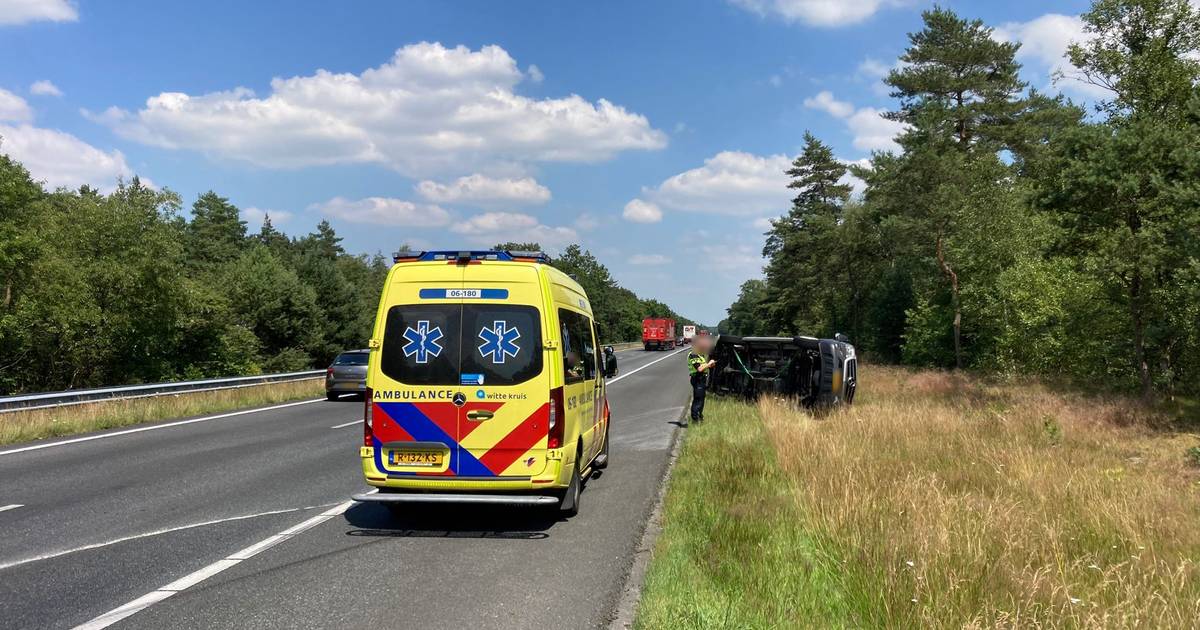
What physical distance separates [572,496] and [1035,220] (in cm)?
2730

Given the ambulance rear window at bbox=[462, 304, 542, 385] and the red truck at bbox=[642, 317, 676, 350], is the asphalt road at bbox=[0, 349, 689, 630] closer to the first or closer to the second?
the ambulance rear window at bbox=[462, 304, 542, 385]

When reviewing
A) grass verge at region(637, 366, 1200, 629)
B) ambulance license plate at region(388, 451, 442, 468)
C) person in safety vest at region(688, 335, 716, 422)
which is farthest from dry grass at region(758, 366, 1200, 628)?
ambulance license plate at region(388, 451, 442, 468)

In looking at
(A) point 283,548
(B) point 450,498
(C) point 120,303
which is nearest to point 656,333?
(C) point 120,303

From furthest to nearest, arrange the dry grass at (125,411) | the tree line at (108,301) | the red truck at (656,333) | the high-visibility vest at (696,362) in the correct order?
the red truck at (656,333), the tree line at (108,301), the high-visibility vest at (696,362), the dry grass at (125,411)

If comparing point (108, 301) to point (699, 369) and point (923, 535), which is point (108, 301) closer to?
point (699, 369)

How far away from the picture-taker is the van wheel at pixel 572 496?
23.2 ft

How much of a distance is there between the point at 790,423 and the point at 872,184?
2781 cm

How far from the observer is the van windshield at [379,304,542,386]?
6.59 m

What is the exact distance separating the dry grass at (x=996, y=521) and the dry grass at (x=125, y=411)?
12.6 metres

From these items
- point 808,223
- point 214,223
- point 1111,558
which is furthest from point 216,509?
point 214,223

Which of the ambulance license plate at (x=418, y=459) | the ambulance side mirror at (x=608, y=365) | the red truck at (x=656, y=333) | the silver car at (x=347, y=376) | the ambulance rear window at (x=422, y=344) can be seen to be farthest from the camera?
the red truck at (x=656, y=333)

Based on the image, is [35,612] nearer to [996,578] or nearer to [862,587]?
[862,587]

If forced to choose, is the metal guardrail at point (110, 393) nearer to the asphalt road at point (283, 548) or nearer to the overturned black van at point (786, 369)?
the asphalt road at point (283, 548)

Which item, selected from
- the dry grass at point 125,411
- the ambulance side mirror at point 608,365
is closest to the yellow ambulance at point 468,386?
the ambulance side mirror at point 608,365
